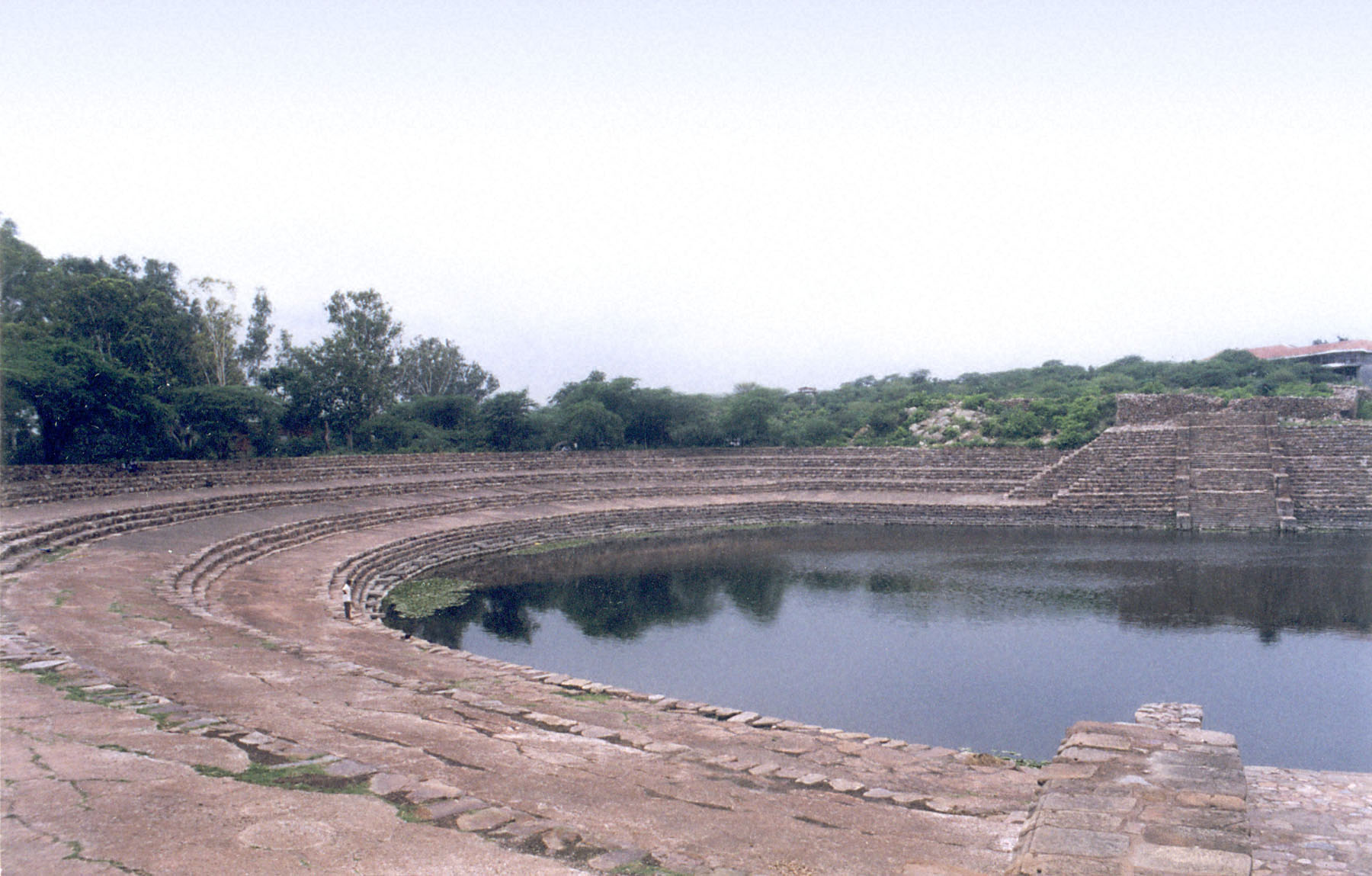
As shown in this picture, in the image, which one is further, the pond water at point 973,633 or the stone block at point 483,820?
the pond water at point 973,633

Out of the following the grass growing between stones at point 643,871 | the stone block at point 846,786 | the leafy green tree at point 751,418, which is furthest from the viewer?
the leafy green tree at point 751,418

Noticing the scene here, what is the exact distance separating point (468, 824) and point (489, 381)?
4682 cm

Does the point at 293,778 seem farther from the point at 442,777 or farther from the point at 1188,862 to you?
the point at 1188,862

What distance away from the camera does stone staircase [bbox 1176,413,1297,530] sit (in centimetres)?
2358

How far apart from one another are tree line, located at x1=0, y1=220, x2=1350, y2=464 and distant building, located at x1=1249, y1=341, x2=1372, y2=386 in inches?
253

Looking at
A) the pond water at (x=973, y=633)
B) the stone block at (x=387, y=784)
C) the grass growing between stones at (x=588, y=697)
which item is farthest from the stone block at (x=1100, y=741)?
the grass growing between stones at (x=588, y=697)

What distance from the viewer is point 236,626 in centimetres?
943

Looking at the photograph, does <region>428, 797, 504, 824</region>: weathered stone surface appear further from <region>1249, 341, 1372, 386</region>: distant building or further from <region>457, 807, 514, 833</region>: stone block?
<region>1249, 341, 1372, 386</region>: distant building

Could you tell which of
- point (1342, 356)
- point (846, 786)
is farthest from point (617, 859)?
point (1342, 356)

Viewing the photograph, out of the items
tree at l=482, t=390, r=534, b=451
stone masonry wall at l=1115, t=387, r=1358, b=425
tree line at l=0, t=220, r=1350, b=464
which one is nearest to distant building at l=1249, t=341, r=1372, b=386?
tree line at l=0, t=220, r=1350, b=464

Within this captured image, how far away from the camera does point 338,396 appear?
3055cm

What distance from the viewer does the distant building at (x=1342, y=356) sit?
4712 centimetres

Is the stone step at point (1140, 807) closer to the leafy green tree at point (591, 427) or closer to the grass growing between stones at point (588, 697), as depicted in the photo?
the grass growing between stones at point (588, 697)

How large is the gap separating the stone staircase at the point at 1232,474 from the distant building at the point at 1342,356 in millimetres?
23173
